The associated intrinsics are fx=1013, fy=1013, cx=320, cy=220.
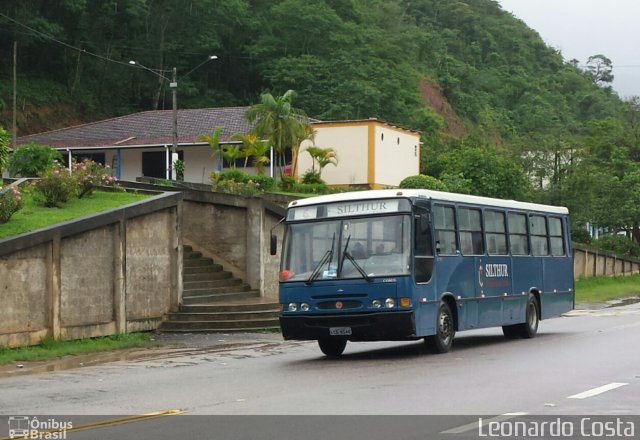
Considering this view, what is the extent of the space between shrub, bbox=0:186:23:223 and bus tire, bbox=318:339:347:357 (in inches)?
322

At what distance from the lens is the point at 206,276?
27312 mm

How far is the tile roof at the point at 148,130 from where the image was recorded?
56.1 m

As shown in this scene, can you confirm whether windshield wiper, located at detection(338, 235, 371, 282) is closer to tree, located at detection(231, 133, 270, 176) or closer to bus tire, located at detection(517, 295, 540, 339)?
bus tire, located at detection(517, 295, 540, 339)

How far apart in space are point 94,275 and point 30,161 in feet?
54.1

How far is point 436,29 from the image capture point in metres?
136

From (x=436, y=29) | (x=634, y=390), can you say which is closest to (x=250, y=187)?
(x=634, y=390)

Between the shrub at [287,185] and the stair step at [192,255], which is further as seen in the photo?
the shrub at [287,185]

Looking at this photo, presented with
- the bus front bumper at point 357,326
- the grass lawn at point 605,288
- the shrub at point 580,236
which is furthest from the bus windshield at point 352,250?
the shrub at point 580,236

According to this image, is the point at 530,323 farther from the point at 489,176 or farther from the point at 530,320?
the point at 489,176

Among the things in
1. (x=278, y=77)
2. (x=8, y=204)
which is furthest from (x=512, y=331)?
(x=278, y=77)

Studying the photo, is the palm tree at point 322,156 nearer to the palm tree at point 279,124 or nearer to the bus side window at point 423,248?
the palm tree at point 279,124

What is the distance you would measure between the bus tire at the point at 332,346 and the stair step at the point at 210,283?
8.29 m

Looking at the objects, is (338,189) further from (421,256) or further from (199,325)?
(421,256)

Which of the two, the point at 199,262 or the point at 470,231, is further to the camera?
the point at 199,262
